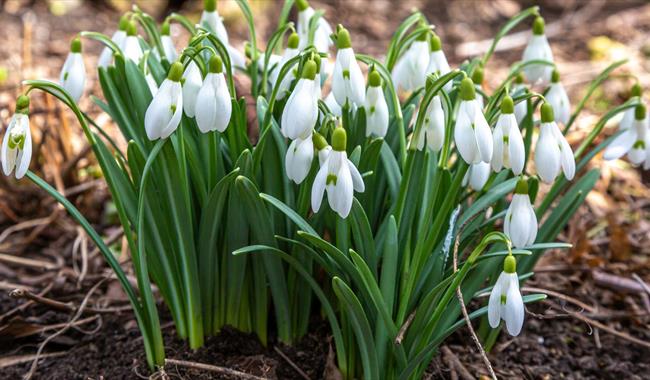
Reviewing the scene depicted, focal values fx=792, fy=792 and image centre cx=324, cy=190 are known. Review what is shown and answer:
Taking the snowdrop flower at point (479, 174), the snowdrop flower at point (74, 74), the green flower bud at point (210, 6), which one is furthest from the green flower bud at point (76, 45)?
the snowdrop flower at point (479, 174)

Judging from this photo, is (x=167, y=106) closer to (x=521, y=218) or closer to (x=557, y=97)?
(x=521, y=218)

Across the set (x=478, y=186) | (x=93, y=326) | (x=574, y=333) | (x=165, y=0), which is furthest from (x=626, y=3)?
(x=93, y=326)

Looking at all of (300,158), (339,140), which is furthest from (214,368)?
(339,140)

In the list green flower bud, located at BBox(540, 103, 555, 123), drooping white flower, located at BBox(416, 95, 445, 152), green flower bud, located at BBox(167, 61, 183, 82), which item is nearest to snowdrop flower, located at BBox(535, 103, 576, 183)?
green flower bud, located at BBox(540, 103, 555, 123)

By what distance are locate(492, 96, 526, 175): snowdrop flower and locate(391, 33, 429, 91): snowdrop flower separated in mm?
394

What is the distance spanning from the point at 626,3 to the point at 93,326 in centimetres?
494

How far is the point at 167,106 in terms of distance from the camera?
5.24 ft

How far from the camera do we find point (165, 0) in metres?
5.16

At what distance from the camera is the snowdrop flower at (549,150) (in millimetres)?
1703

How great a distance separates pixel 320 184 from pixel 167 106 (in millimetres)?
346

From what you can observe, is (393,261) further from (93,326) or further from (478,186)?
(93,326)

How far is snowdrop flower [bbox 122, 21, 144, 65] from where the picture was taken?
198 cm

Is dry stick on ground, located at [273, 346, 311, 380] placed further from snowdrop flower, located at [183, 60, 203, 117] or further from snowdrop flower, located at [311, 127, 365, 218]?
snowdrop flower, located at [183, 60, 203, 117]

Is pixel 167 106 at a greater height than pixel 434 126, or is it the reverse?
pixel 167 106
